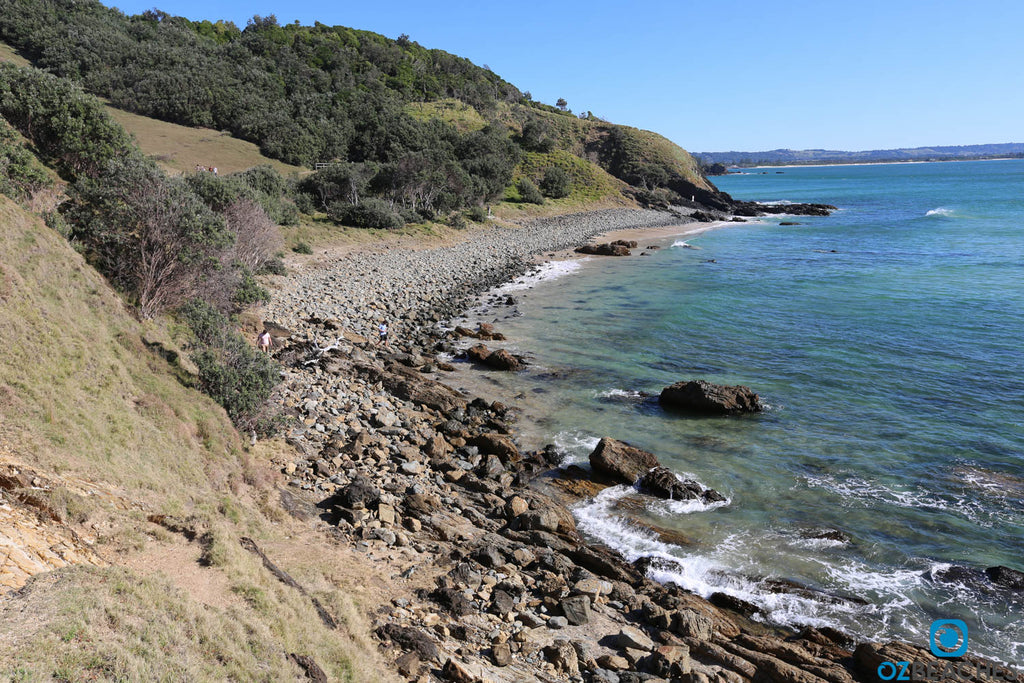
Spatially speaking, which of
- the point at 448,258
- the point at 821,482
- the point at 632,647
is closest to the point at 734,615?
the point at 632,647

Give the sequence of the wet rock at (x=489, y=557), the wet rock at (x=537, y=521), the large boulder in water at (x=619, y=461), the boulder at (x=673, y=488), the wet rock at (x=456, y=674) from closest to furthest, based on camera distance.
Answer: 1. the wet rock at (x=456, y=674)
2. the wet rock at (x=489, y=557)
3. the wet rock at (x=537, y=521)
4. the boulder at (x=673, y=488)
5. the large boulder in water at (x=619, y=461)

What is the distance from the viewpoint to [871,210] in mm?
94062

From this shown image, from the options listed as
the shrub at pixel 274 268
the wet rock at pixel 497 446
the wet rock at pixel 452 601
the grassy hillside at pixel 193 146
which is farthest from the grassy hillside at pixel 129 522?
the grassy hillside at pixel 193 146

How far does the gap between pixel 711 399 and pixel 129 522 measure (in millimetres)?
17603

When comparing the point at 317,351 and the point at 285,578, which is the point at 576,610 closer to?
the point at 285,578

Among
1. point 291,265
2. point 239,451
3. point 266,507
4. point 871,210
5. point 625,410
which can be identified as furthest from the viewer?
point 871,210

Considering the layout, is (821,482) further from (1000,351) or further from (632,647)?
(1000,351)

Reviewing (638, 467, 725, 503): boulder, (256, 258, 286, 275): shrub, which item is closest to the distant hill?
(256, 258, 286, 275): shrub

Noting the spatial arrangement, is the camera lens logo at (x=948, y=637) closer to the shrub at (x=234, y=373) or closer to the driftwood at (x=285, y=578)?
the driftwood at (x=285, y=578)

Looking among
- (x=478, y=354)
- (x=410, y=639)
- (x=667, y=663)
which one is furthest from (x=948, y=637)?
(x=478, y=354)

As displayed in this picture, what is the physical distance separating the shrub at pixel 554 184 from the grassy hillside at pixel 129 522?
7269cm

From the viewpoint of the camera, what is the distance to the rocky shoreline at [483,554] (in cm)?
967

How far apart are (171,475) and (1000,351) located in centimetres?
3274

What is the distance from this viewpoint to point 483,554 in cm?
1202
